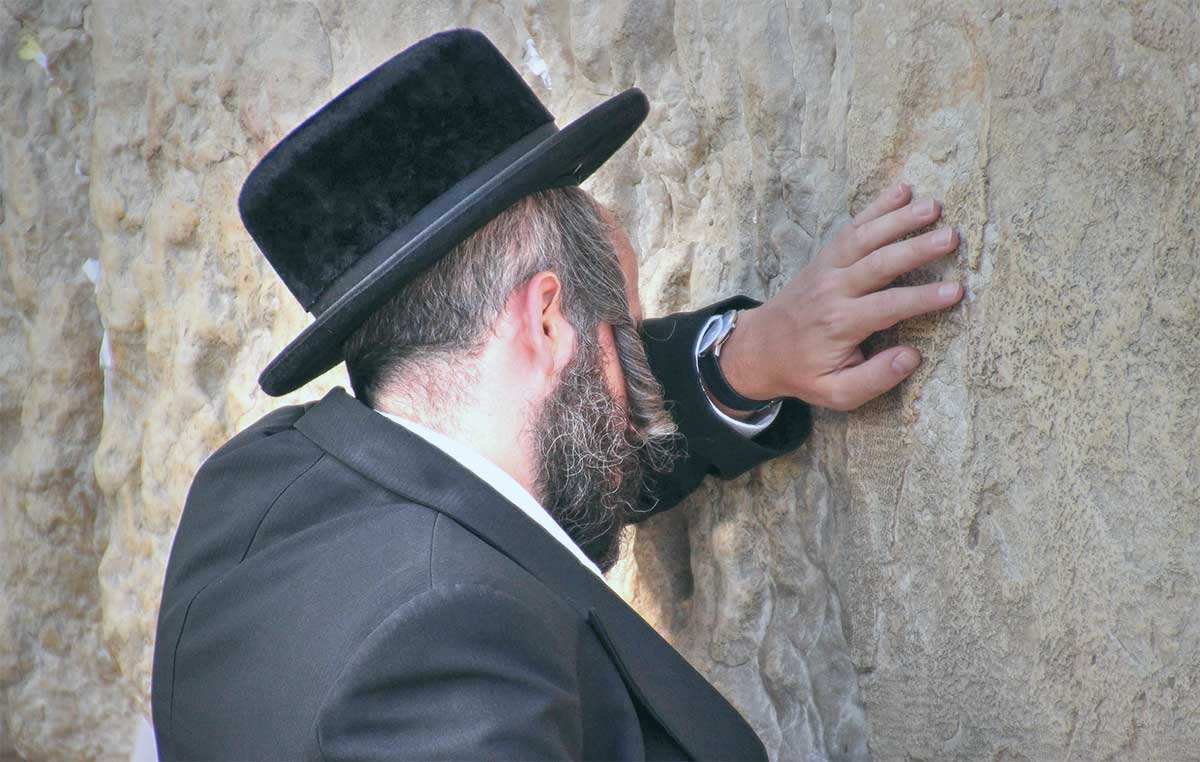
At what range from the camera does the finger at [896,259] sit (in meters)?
1.51

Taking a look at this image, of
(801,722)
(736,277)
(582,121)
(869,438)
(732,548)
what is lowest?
(801,722)

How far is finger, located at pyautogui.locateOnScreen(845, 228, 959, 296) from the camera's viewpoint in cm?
151

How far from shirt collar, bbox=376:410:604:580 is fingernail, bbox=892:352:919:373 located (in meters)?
0.49

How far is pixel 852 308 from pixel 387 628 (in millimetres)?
774

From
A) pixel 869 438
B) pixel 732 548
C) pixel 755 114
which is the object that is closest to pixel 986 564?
pixel 869 438

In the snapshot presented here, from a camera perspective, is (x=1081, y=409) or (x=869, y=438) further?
(x=869, y=438)

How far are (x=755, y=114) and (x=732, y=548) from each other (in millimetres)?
692

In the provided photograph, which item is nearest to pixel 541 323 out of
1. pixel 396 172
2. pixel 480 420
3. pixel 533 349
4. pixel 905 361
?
pixel 533 349

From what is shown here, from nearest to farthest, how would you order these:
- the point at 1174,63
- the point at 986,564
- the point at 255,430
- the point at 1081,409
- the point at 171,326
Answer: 1. the point at 1174,63
2. the point at 1081,409
3. the point at 986,564
4. the point at 255,430
5. the point at 171,326

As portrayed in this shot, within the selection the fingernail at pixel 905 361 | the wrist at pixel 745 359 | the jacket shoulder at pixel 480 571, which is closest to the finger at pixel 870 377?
the fingernail at pixel 905 361

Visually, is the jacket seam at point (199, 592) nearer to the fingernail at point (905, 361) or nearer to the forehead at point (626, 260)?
the forehead at point (626, 260)

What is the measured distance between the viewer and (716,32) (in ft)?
6.15

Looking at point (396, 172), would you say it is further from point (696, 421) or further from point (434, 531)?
point (696, 421)

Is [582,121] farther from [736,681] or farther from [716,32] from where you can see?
[736,681]
